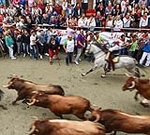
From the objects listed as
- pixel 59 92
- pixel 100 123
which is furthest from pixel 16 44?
pixel 100 123

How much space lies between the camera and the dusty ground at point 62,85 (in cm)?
1101

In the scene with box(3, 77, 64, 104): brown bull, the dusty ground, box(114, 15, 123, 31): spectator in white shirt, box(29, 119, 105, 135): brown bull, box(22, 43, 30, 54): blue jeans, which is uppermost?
box(114, 15, 123, 31): spectator in white shirt

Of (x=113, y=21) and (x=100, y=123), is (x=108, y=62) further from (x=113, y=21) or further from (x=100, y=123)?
(x=100, y=123)

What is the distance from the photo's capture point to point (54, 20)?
1800cm

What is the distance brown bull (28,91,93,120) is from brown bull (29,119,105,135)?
1233 millimetres

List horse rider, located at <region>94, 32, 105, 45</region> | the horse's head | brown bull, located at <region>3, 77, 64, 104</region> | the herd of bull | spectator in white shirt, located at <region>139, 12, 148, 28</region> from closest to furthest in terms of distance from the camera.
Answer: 1. the herd of bull
2. brown bull, located at <region>3, 77, 64, 104</region>
3. the horse's head
4. horse rider, located at <region>94, 32, 105, 45</region>
5. spectator in white shirt, located at <region>139, 12, 148, 28</region>

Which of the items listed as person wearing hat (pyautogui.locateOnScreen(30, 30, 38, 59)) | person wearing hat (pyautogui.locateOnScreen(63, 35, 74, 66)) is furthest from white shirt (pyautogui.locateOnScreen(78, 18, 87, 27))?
person wearing hat (pyautogui.locateOnScreen(30, 30, 38, 59))

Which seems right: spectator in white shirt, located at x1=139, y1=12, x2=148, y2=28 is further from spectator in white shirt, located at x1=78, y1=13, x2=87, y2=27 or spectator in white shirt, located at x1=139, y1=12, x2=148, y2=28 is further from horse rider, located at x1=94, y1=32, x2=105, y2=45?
spectator in white shirt, located at x1=78, y1=13, x2=87, y2=27

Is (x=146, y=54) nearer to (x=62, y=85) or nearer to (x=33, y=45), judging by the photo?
(x=62, y=85)

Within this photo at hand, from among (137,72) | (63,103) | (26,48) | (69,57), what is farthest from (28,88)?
(26,48)

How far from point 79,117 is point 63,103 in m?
0.62

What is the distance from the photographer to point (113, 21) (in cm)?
1745

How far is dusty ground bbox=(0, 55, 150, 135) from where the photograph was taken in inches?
434

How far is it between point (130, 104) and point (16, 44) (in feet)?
24.5
